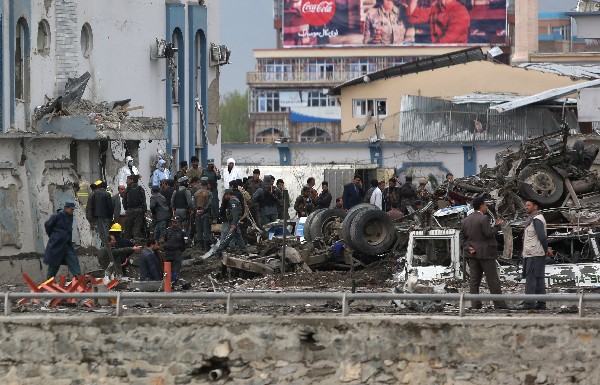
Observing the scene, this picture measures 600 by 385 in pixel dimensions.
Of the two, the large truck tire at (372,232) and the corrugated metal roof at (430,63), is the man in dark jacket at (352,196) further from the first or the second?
the corrugated metal roof at (430,63)

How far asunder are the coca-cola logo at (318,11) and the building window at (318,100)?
7.65m

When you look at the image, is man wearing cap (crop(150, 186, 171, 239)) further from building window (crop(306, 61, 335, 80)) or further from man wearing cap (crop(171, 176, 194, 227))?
building window (crop(306, 61, 335, 80))

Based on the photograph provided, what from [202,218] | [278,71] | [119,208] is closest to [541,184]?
[202,218]

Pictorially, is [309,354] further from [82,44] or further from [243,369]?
[82,44]

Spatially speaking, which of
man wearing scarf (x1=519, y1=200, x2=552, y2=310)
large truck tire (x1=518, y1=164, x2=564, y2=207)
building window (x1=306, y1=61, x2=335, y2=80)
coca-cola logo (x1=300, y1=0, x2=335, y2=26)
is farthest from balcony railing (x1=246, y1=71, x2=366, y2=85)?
man wearing scarf (x1=519, y1=200, x2=552, y2=310)

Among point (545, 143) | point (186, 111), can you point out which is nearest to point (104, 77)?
point (186, 111)

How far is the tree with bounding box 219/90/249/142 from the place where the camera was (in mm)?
133875

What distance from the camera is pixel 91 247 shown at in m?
26.3

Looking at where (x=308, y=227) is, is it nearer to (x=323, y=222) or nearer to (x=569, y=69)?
(x=323, y=222)

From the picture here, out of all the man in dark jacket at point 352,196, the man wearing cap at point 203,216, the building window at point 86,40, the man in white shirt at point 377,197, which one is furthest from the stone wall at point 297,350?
the building window at point 86,40

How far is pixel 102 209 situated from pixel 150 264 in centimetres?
319

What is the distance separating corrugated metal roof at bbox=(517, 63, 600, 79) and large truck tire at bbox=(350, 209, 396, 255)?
29575mm

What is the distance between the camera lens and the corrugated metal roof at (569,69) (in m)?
55.5

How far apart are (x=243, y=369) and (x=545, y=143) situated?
9850 millimetres
